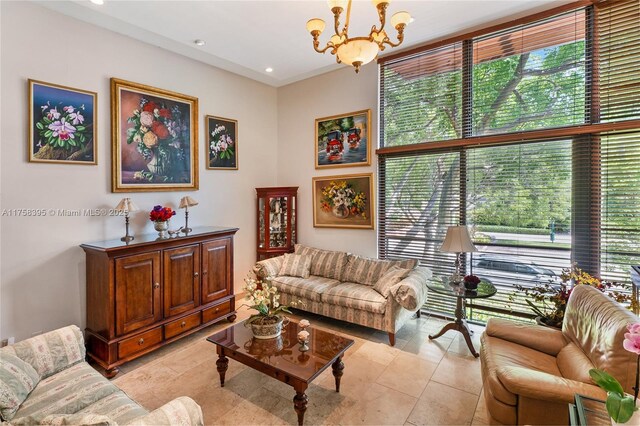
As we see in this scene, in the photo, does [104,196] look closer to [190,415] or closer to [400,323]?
[190,415]

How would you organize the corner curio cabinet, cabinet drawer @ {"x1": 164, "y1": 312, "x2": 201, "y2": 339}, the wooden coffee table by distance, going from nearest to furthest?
the wooden coffee table, cabinet drawer @ {"x1": 164, "y1": 312, "x2": 201, "y2": 339}, the corner curio cabinet

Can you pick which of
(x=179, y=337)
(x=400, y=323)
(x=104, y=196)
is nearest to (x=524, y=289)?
(x=400, y=323)

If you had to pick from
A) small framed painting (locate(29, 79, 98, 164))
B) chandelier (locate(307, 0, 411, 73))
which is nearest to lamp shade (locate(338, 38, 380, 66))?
chandelier (locate(307, 0, 411, 73))

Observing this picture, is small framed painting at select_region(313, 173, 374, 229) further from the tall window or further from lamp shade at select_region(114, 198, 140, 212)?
lamp shade at select_region(114, 198, 140, 212)

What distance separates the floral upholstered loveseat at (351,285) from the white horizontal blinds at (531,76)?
1.99 meters

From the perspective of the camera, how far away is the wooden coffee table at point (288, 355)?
2.11 m

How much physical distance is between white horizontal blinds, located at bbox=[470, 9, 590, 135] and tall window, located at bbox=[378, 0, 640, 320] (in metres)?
0.01

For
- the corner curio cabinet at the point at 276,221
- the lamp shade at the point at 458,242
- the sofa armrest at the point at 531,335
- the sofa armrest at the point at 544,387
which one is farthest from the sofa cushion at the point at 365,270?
the sofa armrest at the point at 544,387

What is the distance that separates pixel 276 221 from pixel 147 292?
90.2 inches

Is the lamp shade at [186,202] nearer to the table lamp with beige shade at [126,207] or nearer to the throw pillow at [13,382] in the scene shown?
the table lamp with beige shade at [126,207]

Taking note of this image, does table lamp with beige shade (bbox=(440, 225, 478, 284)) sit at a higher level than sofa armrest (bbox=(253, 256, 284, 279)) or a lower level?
higher

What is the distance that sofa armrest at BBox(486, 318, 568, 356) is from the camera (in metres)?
2.34

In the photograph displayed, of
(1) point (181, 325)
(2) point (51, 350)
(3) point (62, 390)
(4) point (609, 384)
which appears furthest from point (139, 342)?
(4) point (609, 384)

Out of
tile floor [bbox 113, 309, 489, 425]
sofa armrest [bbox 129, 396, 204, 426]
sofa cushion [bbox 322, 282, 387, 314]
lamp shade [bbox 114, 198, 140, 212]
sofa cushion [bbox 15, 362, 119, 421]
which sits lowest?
tile floor [bbox 113, 309, 489, 425]
